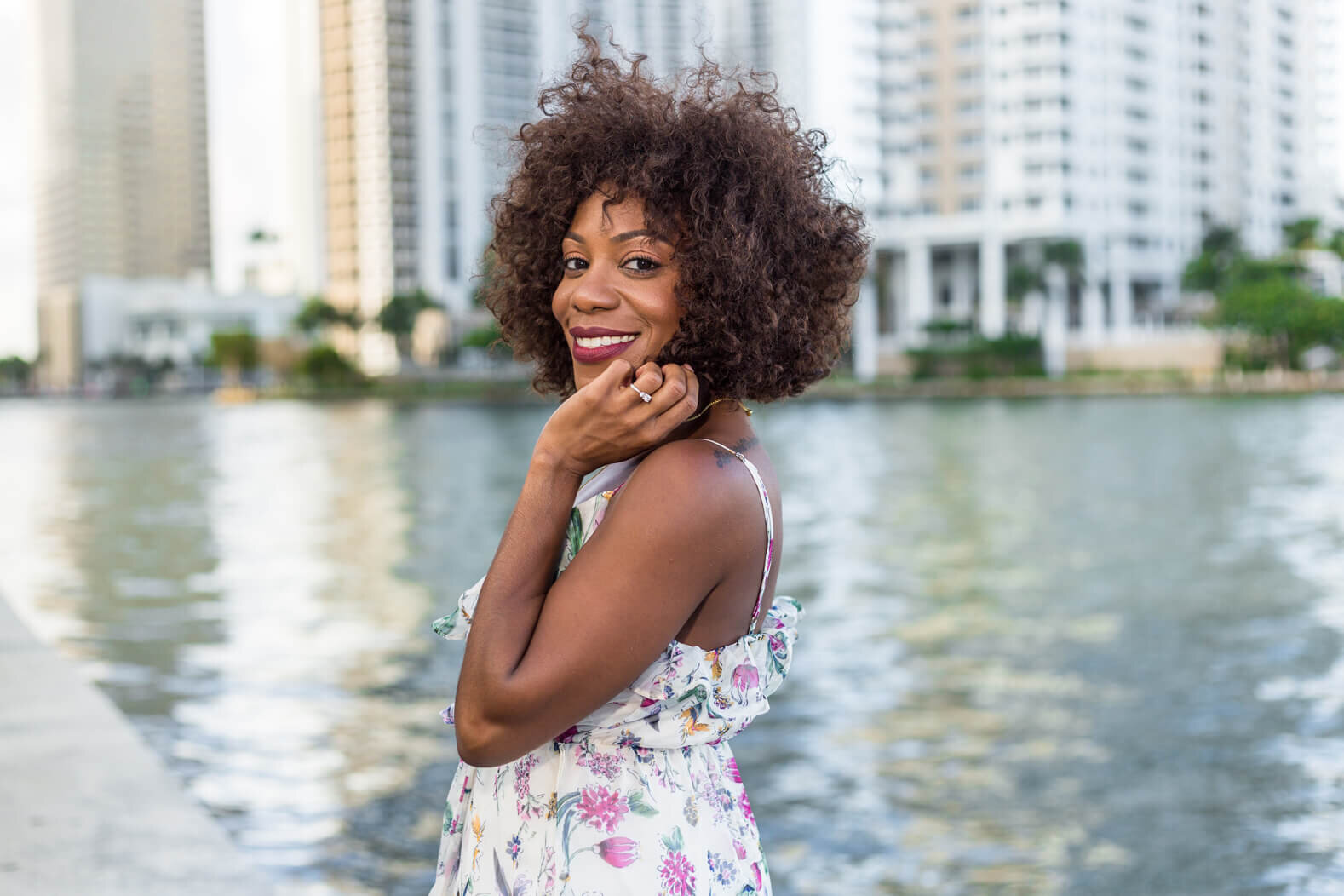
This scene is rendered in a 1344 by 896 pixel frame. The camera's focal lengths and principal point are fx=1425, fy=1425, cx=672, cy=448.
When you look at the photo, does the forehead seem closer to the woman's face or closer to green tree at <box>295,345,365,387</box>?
the woman's face

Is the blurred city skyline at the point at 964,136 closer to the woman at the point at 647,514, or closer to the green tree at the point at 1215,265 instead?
the green tree at the point at 1215,265

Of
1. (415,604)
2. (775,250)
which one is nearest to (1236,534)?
(415,604)

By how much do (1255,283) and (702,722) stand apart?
3060 inches

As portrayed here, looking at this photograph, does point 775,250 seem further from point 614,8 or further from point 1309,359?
point 614,8

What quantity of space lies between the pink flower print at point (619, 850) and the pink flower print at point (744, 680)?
0.22 metres

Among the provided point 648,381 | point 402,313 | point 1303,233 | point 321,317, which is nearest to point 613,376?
point 648,381

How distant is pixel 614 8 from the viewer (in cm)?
13738

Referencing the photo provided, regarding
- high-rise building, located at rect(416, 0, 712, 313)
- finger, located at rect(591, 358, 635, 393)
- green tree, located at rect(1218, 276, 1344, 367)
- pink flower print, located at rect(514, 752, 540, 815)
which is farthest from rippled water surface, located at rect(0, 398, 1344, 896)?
high-rise building, located at rect(416, 0, 712, 313)

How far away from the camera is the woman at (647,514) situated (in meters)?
1.62

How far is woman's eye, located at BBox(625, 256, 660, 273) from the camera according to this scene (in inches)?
71.2

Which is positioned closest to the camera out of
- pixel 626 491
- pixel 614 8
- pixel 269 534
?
pixel 626 491

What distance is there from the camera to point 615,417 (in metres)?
1.68

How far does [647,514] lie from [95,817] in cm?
296

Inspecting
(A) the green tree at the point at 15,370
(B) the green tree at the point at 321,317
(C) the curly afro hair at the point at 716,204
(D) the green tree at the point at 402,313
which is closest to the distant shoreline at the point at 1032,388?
(D) the green tree at the point at 402,313
